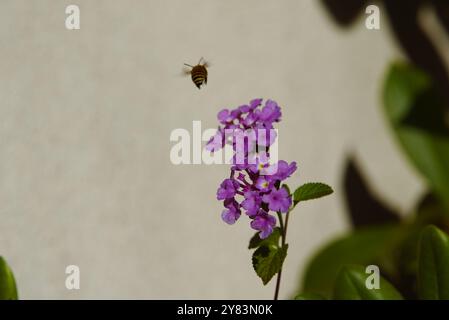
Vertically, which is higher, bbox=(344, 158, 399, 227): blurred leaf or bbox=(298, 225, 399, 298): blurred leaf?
bbox=(344, 158, 399, 227): blurred leaf

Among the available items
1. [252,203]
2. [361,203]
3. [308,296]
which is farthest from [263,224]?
[361,203]

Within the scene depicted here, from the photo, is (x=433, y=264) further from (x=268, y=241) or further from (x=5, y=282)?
(x=5, y=282)

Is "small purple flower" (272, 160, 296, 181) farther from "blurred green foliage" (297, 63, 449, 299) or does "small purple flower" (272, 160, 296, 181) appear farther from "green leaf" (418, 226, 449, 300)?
"blurred green foliage" (297, 63, 449, 299)

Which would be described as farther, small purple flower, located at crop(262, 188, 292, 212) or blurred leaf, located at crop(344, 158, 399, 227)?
blurred leaf, located at crop(344, 158, 399, 227)

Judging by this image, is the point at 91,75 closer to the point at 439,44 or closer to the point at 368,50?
the point at 368,50

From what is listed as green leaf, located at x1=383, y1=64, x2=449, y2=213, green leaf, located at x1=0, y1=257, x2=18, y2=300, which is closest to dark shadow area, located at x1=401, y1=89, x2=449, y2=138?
green leaf, located at x1=383, y1=64, x2=449, y2=213

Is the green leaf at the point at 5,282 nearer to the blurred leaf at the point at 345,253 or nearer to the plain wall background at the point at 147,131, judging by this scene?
the plain wall background at the point at 147,131

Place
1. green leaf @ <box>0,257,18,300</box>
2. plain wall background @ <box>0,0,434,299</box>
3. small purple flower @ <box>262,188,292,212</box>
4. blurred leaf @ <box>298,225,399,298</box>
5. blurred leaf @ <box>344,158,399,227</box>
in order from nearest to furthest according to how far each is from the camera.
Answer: small purple flower @ <box>262,188,292,212</box>, green leaf @ <box>0,257,18,300</box>, plain wall background @ <box>0,0,434,299</box>, blurred leaf @ <box>298,225,399,298</box>, blurred leaf @ <box>344,158,399,227</box>
